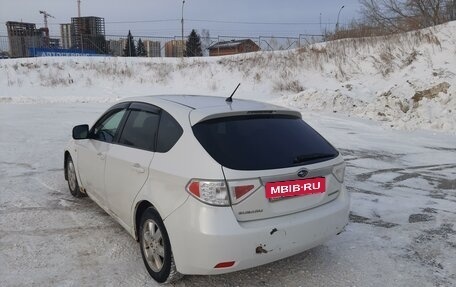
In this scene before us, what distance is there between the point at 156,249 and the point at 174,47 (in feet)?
143

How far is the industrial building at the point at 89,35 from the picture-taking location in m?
46.8

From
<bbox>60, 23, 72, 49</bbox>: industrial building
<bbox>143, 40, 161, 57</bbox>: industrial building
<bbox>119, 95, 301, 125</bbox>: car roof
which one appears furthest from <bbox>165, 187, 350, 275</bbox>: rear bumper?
<bbox>60, 23, 72, 49</bbox>: industrial building

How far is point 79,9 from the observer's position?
82.4 meters

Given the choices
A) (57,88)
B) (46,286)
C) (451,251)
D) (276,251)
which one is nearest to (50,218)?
(46,286)

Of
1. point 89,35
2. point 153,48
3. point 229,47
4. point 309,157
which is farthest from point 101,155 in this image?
point 89,35

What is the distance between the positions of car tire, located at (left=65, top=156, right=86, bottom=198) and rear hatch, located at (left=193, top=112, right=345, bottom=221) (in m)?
2.88

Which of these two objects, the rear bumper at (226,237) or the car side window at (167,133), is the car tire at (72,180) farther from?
the rear bumper at (226,237)

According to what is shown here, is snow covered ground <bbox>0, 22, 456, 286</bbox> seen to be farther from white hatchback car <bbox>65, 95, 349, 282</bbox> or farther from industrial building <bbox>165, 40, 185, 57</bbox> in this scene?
industrial building <bbox>165, 40, 185, 57</bbox>

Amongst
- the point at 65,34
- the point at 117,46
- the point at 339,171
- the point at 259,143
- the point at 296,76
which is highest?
the point at 65,34

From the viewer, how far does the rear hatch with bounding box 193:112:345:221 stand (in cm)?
319

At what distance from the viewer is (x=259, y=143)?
11.4 feet

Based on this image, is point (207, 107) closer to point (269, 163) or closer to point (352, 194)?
point (269, 163)

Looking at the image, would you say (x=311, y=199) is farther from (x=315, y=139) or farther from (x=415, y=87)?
(x=415, y=87)

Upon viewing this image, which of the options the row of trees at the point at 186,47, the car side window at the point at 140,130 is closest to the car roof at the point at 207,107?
the car side window at the point at 140,130
